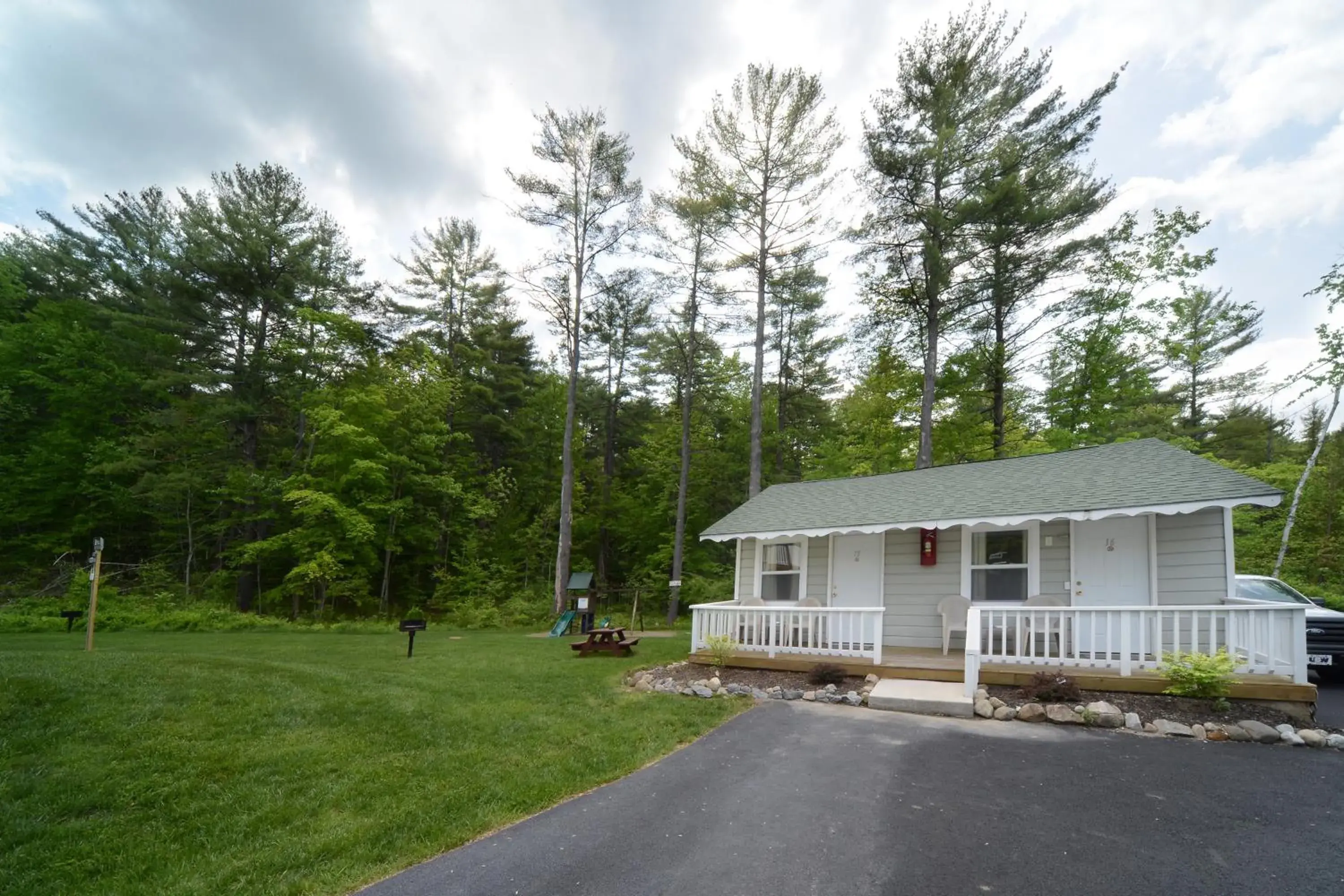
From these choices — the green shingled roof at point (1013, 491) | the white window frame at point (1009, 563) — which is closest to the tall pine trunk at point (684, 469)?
the green shingled roof at point (1013, 491)

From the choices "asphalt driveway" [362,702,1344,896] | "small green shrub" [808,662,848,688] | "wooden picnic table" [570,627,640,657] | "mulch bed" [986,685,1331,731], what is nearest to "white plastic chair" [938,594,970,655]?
"small green shrub" [808,662,848,688]

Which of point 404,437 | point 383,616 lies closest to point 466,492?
point 404,437

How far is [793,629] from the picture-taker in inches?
332

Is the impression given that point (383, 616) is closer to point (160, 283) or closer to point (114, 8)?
point (160, 283)

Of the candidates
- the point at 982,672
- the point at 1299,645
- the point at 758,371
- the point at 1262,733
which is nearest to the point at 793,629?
the point at 982,672

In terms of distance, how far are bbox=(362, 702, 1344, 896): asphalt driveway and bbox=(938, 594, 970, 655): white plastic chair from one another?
302 cm

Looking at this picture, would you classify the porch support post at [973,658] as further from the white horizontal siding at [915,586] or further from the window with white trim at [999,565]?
the white horizontal siding at [915,586]

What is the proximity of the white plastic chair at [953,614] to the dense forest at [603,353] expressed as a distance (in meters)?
6.71

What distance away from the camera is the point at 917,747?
4.77 m

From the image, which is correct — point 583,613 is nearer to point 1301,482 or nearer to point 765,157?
point 765,157

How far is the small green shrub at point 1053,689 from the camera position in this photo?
5691mm

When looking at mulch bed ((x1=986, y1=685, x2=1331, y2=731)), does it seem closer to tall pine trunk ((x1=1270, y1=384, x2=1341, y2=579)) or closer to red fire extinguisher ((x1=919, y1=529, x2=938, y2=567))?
red fire extinguisher ((x1=919, y1=529, x2=938, y2=567))

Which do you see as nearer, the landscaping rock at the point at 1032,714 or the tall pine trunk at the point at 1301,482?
the landscaping rock at the point at 1032,714

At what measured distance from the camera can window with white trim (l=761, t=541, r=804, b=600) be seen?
9867 mm
